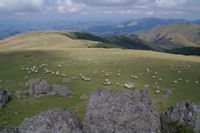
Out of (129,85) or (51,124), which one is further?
(129,85)

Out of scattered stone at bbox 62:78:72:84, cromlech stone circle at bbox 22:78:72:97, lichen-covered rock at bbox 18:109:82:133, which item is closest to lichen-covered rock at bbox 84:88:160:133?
lichen-covered rock at bbox 18:109:82:133

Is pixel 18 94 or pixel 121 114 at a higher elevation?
pixel 121 114

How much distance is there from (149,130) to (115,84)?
1179 inches

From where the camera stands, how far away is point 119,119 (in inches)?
481

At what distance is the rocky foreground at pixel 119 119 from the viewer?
11.7 m

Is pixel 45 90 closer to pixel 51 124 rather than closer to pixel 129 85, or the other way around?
pixel 129 85

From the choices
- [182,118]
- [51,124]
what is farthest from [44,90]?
[182,118]

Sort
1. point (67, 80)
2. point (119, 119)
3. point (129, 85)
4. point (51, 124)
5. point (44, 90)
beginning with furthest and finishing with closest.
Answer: point (67, 80)
point (129, 85)
point (44, 90)
point (119, 119)
point (51, 124)

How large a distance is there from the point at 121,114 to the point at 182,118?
541cm

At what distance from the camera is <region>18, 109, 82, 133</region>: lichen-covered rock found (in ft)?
37.3

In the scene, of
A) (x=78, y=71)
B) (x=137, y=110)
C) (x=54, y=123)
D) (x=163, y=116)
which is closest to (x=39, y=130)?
(x=54, y=123)

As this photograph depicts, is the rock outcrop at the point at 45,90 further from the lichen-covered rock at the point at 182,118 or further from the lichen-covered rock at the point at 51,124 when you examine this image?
the lichen-covered rock at the point at 182,118

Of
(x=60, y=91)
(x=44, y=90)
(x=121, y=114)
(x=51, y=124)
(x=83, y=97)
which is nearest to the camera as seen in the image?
(x=51, y=124)

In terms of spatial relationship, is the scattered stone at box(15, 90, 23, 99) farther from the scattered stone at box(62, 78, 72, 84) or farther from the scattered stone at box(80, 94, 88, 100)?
the scattered stone at box(80, 94, 88, 100)
